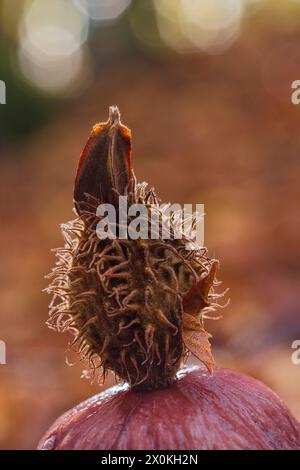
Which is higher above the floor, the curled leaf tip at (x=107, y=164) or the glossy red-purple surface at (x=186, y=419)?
the curled leaf tip at (x=107, y=164)

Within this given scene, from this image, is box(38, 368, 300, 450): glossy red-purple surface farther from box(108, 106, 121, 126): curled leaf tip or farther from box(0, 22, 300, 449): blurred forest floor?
box(0, 22, 300, 449): blurred forest floor

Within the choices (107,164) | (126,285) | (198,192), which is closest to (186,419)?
(126,285)

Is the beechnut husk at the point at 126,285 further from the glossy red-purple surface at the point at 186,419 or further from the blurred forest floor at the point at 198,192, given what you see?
the blurred forest floor at the point at 198,192

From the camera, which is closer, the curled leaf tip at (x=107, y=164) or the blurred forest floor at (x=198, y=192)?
the curled leaf tip at (x=107, y=164)

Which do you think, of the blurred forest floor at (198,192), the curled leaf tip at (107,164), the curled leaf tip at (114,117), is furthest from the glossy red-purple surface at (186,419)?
the blurred forest floor at (198,192)

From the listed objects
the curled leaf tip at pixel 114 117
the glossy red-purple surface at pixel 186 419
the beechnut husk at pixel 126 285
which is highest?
the curled leaf tip at pixel 114 117

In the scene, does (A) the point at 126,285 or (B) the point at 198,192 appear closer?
(A) the point at 126,285

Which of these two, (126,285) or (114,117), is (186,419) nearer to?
(126,285)
